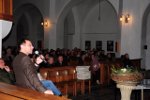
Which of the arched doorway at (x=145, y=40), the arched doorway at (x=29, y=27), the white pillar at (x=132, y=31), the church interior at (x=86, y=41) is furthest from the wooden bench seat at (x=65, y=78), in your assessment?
the arched doorway at (x=29, y=27)

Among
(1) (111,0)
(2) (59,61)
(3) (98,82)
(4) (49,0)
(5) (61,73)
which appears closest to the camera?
(5) (61,73)

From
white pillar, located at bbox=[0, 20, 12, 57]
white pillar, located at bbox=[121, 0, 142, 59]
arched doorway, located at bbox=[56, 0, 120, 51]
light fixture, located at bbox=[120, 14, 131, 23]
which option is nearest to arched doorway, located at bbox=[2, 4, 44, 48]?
arched doorway, located at bbox=[56, 0, 120, 51]

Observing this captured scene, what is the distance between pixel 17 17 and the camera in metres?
24.8

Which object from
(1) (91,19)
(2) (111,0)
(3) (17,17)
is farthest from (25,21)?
(2) (111,0)

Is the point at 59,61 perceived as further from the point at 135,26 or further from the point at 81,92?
the point at 135,26

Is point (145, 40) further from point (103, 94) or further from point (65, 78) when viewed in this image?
point (65, 78)

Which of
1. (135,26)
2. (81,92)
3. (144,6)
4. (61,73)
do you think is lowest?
(81,92)

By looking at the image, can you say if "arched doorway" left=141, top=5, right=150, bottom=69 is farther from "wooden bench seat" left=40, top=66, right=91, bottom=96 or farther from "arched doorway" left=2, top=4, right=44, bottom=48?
"arched doorway" left=2, top=4, right=44, bottom=48

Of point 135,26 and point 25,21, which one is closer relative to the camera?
point 135,26

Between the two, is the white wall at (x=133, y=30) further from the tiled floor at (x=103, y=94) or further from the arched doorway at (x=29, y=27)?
the arched doorway at (x=29, y=27)

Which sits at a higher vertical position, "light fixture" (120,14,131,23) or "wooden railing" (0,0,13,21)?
"light fixture" (120,14,131,23)

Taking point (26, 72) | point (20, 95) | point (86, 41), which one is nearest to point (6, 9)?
point (26, 72)

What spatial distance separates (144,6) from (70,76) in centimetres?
709

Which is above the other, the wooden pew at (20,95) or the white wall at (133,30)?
the white wall at (133,30)
